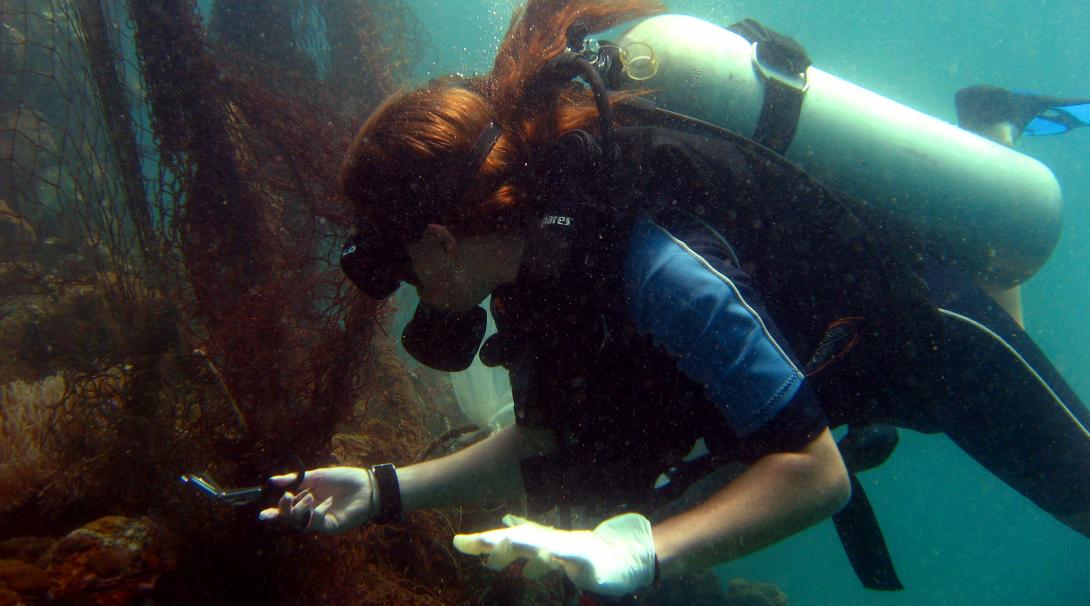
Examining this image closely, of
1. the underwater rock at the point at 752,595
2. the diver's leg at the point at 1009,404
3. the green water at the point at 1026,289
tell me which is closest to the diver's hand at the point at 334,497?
the diver's leg at the point at 1009,404

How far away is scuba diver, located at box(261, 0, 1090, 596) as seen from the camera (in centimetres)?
150

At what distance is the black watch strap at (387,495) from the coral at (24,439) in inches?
74.9

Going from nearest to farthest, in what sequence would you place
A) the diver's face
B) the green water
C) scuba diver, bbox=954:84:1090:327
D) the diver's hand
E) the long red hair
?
1. the long red hair
2. the diver's face
3. the diver's hand
4. scuba diver, bbox=954:84:1090:327
5. the green water

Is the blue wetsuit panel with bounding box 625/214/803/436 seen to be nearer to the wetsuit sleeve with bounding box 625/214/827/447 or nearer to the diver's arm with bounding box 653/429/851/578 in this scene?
the wetsuit sleeve with bounding box 625/214/827/447

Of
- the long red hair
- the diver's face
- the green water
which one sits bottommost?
the green water

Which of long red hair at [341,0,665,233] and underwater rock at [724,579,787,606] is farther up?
long red hair at [341,0,665,233]

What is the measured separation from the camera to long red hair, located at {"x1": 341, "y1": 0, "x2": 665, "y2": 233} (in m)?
1.71

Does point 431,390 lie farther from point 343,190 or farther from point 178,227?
point 343,190

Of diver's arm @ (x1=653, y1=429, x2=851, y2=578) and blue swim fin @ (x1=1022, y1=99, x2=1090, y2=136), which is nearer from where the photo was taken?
diver's arm @ (x1=653, y1=429, x2=851, y2=578)

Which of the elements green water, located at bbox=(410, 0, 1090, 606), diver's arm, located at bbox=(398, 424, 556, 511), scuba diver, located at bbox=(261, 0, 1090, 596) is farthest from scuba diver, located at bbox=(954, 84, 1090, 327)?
green water, located at bbox=(410, 0, 1090, 606)

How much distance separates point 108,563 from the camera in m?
2.19

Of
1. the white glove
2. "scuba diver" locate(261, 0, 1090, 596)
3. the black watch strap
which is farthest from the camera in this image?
the black watch strap

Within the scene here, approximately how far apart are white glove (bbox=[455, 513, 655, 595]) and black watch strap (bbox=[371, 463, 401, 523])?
1.16 metres

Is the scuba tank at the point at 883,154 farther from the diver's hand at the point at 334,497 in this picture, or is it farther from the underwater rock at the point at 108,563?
the underwater rock at the point at 108,563
